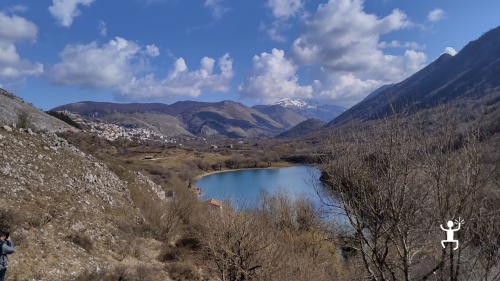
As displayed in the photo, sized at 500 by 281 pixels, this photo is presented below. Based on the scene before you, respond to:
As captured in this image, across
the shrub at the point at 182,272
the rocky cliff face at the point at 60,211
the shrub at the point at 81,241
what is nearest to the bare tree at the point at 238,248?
the shrub at the point at 182,272

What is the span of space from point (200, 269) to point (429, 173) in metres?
24.2

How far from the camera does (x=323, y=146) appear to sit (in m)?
14.9

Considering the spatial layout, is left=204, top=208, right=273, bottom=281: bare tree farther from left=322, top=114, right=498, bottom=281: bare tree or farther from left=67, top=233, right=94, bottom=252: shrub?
left=322, top=114, right=498, bottom=281: bare tree

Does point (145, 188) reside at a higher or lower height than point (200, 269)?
higher

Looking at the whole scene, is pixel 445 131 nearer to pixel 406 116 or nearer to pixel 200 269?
pixel 406 116

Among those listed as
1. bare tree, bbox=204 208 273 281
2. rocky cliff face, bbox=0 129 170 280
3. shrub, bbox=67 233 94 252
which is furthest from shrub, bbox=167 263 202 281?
shrub, bbox=67 233 94 252

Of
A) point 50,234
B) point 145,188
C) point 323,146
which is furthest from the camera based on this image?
point 145,188

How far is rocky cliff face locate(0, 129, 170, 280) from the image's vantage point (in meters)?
21.9

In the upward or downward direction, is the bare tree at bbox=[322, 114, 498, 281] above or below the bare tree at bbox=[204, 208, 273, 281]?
above

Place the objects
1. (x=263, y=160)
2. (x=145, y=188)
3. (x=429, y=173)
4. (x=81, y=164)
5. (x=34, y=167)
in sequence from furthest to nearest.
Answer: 1. (x=263, y=160)
2. (x=145, y=188)
3. (x=81, y=164)
4. (x=34, y=167)
5. (x=429, y=173)

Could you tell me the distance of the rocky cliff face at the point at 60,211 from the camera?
2188 centimetres

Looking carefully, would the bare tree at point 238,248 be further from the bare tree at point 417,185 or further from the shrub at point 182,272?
the bare tree at point 417,185

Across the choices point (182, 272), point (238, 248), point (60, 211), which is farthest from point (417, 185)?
point (60, 211)

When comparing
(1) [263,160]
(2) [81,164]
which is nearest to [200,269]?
(2) [81,164]
